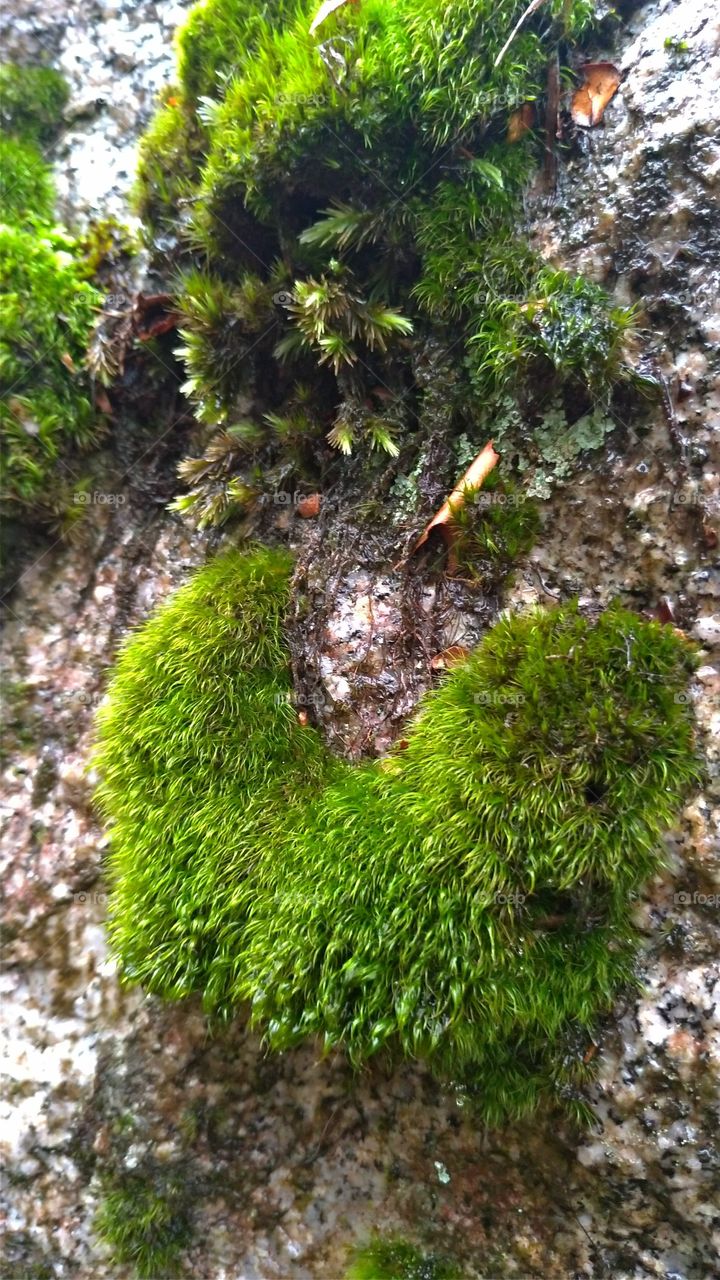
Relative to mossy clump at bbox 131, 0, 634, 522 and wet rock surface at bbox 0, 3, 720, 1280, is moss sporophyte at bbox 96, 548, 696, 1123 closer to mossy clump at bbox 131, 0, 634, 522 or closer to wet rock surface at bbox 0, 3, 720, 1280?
wet rock surface at bbox 0, 3, 720, 1280

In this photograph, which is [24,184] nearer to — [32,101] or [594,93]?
[32,101]

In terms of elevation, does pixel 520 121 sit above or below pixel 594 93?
below

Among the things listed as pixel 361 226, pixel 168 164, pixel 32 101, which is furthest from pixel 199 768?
pixel 32 101

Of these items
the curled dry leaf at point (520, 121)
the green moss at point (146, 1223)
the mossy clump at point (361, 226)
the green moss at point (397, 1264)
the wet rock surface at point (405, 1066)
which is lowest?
the green moss at point (146, 1223)

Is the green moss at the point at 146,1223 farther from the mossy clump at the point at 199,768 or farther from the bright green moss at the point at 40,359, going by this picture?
the bright green moss at the point at 40,359

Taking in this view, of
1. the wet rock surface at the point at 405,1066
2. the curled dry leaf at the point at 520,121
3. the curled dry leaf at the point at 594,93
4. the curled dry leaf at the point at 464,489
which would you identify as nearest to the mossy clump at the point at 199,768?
the wet rock surface at the point at 405,1066

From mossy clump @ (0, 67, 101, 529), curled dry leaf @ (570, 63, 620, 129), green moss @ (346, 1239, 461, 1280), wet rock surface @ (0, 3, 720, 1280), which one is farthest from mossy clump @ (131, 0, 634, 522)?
green moss @ (346, 1239, 461, 1280)
